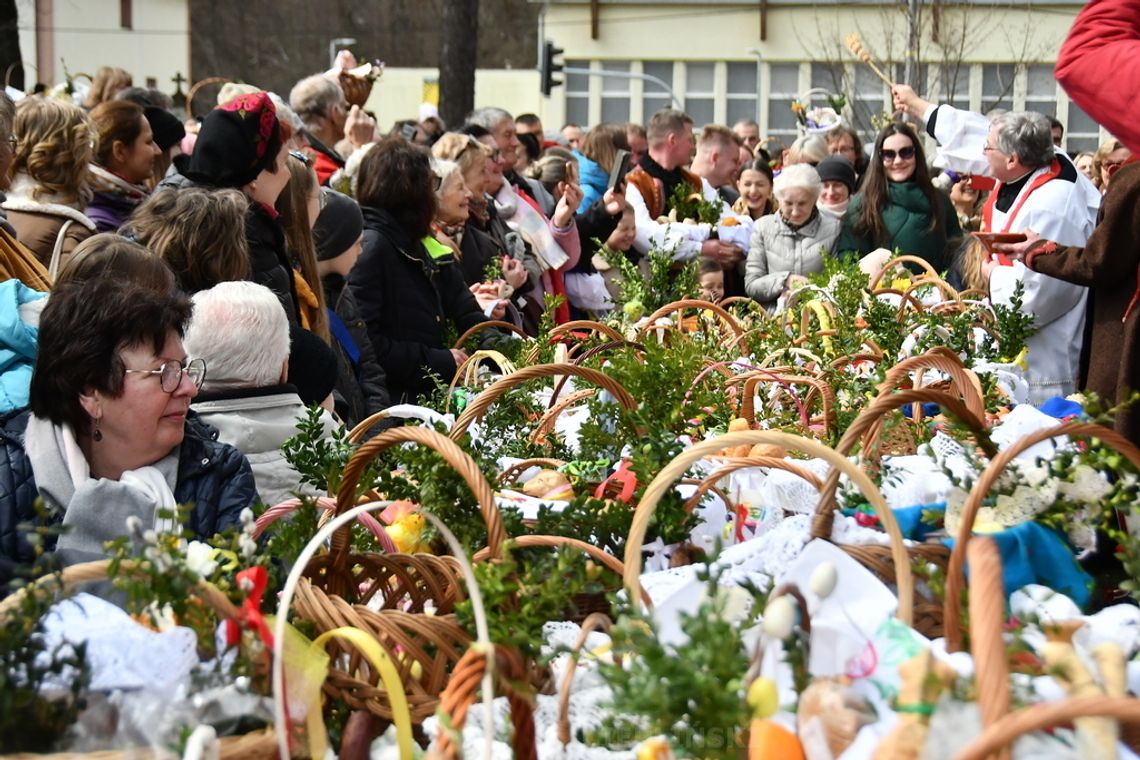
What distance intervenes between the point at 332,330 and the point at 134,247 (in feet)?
4.56

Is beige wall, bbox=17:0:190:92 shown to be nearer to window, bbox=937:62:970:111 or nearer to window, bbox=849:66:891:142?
window, bbox=849:66:891:142

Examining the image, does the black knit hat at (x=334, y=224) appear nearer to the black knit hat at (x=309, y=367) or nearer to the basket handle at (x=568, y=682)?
the black knit hat at (x=309, y=367)

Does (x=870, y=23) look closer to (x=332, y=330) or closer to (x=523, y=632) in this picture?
(x=332, y=330)

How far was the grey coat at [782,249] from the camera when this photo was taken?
755 cm

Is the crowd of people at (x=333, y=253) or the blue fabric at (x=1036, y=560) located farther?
the crowd of people at (x=333, y=253)

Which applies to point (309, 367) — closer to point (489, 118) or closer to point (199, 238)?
point (199, 238)

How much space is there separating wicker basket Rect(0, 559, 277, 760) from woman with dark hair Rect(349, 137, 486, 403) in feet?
10.7

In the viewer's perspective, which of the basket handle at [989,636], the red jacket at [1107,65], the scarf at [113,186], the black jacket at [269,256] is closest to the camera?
the basket handle at [989,636]

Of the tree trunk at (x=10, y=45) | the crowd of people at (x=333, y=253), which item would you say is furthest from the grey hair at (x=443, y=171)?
the tree trunk at (x=10, y=45)

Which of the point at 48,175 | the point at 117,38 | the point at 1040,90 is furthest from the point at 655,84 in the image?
the point at 48,175

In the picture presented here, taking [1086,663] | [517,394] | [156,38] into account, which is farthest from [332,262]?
[156,38]

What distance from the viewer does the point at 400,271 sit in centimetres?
516

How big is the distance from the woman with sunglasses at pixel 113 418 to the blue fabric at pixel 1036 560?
4.35 ft

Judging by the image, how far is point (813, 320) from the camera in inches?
213
